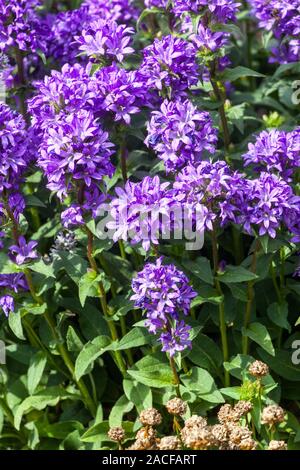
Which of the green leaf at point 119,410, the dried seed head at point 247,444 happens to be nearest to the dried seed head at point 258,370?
the dried seed head at point 247,444

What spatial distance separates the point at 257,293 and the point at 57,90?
1.97 m

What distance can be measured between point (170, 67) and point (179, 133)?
47cm

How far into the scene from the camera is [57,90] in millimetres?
4438

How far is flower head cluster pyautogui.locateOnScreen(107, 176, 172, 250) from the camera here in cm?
416

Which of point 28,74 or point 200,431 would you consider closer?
point 200,431

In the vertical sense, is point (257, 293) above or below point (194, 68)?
below

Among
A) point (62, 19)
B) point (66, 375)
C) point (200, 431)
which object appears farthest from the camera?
point (62, 19)

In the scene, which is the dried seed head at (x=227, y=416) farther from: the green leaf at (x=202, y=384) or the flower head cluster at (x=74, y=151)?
the flower head cluster at (x=74, y=151)

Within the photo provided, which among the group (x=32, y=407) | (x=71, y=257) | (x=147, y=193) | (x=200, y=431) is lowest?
(x=32, y=407)

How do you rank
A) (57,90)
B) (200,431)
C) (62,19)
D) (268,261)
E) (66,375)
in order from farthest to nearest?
(62,19) → (66,375) → (268,261) → (57,90) → (200,431)

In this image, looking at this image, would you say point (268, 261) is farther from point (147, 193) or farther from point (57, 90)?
point (57, 90)

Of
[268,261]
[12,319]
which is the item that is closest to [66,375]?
[12,319]

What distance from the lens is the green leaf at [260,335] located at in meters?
4.72

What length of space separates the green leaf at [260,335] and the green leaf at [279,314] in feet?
0.36
